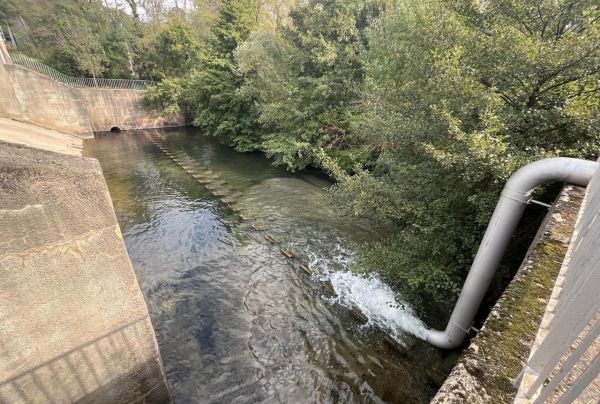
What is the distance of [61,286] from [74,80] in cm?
3175

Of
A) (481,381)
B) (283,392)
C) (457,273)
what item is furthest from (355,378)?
(481,381)

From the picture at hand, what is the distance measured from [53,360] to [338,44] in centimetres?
1368

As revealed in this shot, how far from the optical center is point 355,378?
484 cm

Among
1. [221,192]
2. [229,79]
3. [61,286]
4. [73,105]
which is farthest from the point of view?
[73,105]

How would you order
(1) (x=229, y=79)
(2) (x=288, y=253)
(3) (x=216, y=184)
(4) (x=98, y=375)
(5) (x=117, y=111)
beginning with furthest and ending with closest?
(5) (x=117, y=111), (1) (x=229, y=79), (3) (x=216, y=184), (2) (x=288, y=253), (4) (x=98, y=375)

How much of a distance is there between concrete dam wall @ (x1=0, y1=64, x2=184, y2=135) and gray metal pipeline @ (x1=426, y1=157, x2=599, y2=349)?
26.6 ft

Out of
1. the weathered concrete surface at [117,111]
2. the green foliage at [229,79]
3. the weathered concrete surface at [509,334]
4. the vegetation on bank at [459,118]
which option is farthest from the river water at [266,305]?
the weathered concrete surface at [117,111]

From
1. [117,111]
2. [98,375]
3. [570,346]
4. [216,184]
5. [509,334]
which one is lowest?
[216,184]

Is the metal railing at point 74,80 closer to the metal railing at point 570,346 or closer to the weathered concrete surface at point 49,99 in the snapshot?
the weathered concrete surface at point 49,99

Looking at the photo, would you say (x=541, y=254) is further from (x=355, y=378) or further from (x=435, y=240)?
(x=355, y=378)

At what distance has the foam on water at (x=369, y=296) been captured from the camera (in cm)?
581

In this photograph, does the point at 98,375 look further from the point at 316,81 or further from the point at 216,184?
the point at 316,81

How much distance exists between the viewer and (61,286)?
263cm

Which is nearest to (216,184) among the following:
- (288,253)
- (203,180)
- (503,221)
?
(203,180)
